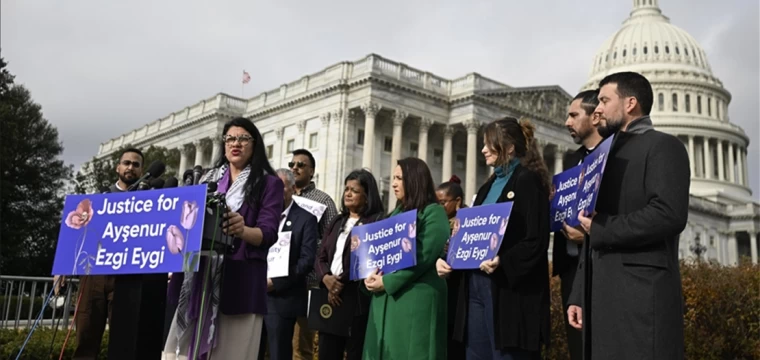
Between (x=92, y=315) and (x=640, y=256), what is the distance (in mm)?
6141

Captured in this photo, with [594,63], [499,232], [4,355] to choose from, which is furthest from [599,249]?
[594,63]

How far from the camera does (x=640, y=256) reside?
4020 millimetres

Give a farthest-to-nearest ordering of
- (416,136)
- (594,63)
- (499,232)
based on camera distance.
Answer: (594,63) < (416,136) < (499,232)

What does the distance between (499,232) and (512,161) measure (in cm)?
80

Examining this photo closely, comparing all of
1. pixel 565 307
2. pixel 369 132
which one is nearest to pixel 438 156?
pixel 369 132

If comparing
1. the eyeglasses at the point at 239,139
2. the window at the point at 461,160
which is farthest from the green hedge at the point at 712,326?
the window at the point at 461,160

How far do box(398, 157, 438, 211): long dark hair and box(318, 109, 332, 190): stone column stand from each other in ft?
139

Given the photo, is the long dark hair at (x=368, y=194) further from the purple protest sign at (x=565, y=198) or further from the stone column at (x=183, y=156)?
the stone column at (x=183, y=156)

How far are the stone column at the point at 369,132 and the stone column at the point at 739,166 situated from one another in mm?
73286

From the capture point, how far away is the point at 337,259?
282 inches

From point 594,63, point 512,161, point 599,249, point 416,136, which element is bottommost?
point 599,249

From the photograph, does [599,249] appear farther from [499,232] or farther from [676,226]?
[499,232]

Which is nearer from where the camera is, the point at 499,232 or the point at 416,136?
the point at 499,232

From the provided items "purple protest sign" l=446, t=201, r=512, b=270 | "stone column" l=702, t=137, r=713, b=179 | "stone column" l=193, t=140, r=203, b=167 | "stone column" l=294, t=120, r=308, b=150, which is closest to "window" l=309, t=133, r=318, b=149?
"stone column" l=294, t=120, r=308, b=150
